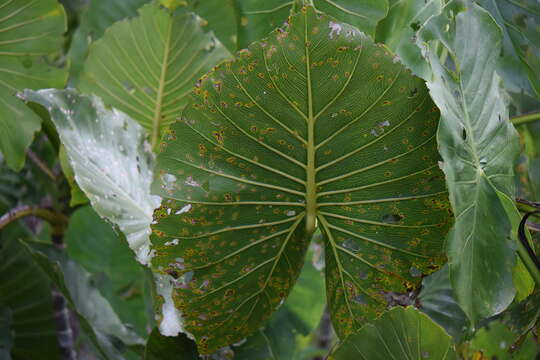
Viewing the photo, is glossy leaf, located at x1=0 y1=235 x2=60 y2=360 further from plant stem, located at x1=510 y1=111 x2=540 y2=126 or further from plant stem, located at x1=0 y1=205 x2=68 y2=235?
plant stem, located at x1=510 y1=111 x2=540 y2=126

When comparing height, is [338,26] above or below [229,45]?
below

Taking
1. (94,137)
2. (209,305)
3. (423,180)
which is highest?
(94,137)

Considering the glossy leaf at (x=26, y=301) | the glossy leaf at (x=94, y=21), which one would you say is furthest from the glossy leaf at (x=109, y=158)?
the glossy leaf at (x=26, y=301)

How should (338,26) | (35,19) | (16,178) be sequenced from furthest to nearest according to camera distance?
(16,178) < (35,19) < (338,26)

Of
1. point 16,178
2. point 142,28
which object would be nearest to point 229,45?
point 142,28

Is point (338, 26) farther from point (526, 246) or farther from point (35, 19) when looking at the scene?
point (35, 19)

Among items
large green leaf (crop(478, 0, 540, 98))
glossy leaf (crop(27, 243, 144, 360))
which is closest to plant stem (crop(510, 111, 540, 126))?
large green leaf (crop(478, 0, 540, 98))

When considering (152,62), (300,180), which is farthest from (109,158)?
(300,180)

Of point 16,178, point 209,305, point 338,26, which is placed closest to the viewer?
point 338,26
